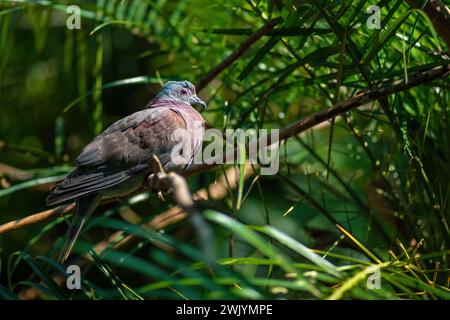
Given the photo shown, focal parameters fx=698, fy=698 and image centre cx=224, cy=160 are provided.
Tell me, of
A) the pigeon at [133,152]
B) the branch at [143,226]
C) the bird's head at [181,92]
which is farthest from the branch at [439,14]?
the bird's head at [181,92]

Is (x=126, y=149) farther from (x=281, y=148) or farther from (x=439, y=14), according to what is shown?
(x=439, y=14)

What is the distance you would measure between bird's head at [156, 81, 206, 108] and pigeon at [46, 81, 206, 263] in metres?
0.16

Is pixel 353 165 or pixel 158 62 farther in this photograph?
pixel 158 62

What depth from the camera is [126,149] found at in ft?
8.41

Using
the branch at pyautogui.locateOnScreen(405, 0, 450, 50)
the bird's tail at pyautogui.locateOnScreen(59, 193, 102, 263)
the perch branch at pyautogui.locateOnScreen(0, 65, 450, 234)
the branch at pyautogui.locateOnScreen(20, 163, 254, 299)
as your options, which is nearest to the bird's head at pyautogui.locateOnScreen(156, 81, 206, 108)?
the branch at pyautogui.locateOnScreen(20, 163, 254, 299)

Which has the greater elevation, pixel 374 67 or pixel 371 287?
pixel 374 67

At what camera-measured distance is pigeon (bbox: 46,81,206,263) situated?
8.02 feet

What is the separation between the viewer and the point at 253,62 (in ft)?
6.95

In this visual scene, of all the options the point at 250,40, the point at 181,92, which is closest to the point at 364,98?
the point at 250,40

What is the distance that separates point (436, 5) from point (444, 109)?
1.89 ft

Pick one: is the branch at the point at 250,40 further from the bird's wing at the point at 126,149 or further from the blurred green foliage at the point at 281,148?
the bird's wing at the point at 126,149

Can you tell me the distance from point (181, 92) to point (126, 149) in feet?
1.48
